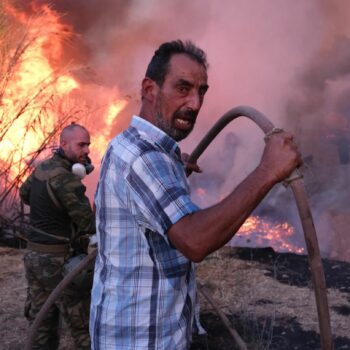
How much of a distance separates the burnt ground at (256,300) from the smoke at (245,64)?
4930mm

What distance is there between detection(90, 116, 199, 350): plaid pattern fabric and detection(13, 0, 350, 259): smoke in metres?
9.92

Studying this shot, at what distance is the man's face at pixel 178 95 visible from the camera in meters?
1.85

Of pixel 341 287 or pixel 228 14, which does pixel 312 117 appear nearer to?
pixel 228 14

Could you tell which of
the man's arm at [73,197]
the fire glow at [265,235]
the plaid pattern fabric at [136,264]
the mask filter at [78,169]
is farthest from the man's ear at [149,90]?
the fire glow at [265,235]

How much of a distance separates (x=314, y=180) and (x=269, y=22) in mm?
4429

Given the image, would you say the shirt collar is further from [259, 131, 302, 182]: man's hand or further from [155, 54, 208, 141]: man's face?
[259, 131, 302, 182]: man's hand

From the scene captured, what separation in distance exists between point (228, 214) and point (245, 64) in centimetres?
1209

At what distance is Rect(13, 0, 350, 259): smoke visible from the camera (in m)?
12.2

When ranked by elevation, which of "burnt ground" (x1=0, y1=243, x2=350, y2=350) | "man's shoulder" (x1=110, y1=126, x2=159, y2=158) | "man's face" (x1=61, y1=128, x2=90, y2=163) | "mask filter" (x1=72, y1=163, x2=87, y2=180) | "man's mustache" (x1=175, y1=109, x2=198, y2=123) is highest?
"man's face" (x1=61, y1=128, x2=90, y2=163)

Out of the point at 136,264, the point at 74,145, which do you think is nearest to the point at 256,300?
the point at 74,145

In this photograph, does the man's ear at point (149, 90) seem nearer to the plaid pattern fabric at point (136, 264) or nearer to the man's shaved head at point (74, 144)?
the plaid pattern fabric at point (136, 264)

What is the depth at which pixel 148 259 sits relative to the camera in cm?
177

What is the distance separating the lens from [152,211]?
1598mm

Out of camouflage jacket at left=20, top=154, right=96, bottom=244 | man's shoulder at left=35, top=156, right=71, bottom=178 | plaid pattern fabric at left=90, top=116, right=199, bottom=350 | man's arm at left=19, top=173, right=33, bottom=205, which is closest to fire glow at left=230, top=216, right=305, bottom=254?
man's arm at left=19, top=173, right=33, bottom=205
